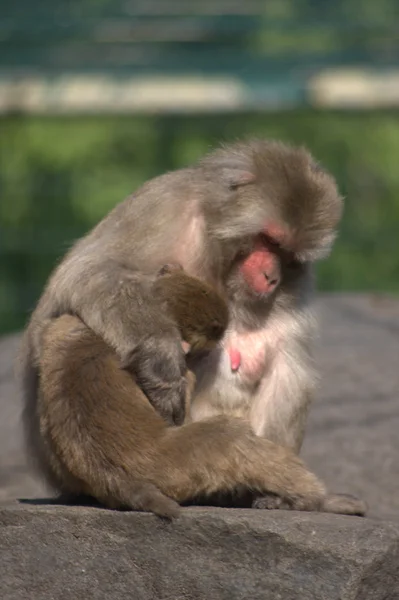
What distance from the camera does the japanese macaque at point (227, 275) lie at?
539 centimetres

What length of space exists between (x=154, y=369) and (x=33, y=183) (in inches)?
378

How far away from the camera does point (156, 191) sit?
226 inches

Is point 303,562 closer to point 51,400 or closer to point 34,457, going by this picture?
point 51,400

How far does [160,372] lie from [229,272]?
678 mm

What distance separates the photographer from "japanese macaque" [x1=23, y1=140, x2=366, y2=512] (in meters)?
5.39

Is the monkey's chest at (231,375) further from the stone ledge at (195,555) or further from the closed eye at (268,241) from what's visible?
the stone ledge at (195,555)

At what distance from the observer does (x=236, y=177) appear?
5629 millimetres

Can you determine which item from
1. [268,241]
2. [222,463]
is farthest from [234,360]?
[222,463]

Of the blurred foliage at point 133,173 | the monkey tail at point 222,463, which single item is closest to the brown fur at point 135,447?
the monkey tail at point 222,463

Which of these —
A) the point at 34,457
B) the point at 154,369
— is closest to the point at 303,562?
the point at 154,369

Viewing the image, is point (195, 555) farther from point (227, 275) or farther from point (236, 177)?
point (236, 177)

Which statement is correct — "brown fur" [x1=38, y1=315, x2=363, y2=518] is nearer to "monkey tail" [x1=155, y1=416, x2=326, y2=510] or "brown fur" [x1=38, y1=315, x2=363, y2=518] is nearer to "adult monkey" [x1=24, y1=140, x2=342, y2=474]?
"monkey tail" [x1=155, y1=416, x2=326, y2=510]

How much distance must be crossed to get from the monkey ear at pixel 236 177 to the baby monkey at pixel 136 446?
573 millimetres

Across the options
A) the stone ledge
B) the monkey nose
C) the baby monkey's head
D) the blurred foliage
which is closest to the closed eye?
the monkey nose
